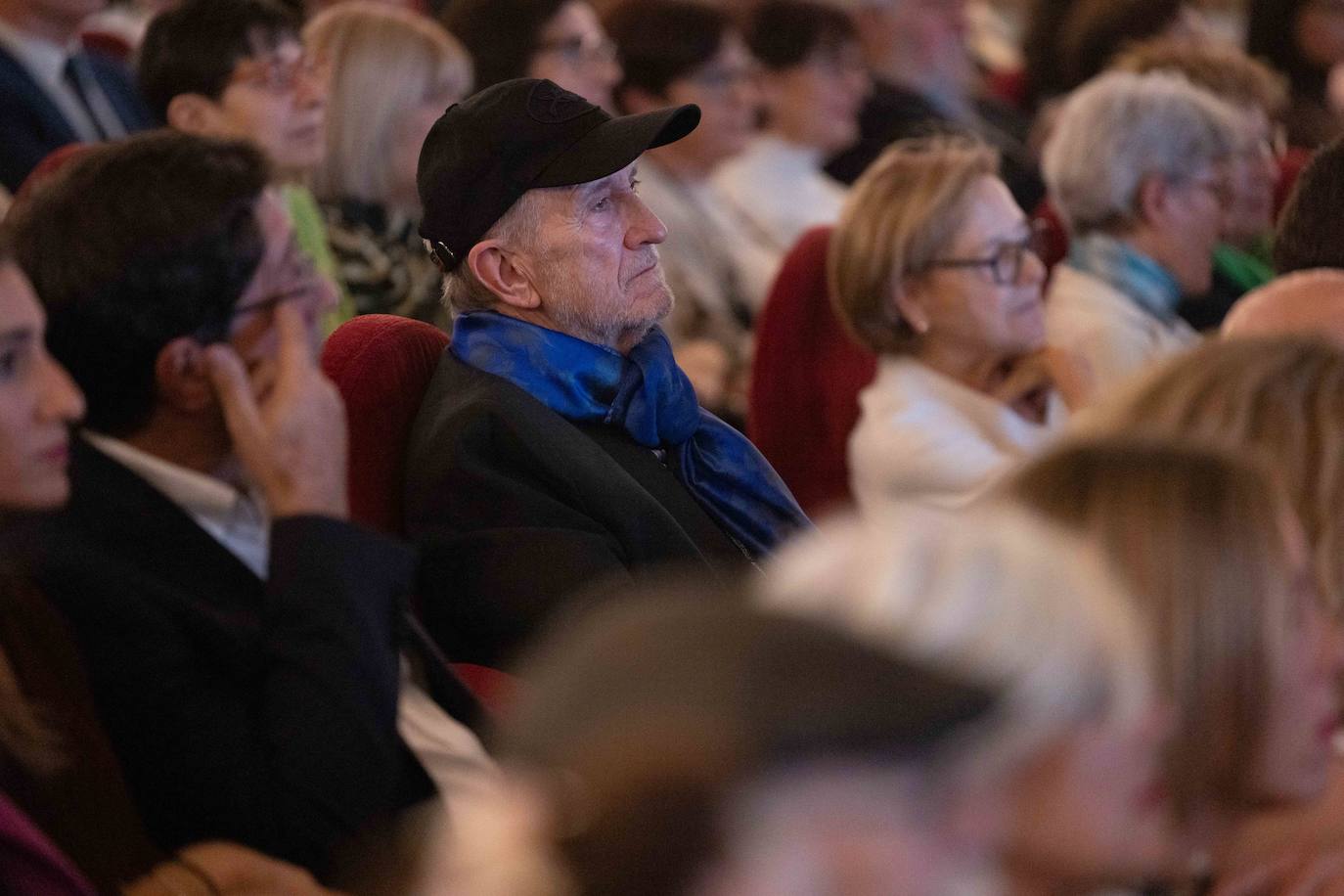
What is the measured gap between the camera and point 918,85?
5.45 metres

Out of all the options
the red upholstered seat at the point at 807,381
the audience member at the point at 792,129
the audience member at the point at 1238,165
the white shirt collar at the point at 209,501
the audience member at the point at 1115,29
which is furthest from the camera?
the audience member at the point at 1115,29

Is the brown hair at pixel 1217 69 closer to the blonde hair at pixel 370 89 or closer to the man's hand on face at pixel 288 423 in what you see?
the blonde hair at pixel 370 89

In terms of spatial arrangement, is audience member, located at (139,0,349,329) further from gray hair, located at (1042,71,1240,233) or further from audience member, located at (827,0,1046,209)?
audience member, located at (827,0,1046,209)

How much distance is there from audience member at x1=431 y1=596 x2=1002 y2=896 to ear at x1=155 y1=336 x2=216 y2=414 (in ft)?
3.51

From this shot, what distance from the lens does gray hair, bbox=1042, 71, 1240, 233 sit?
12.1 feet

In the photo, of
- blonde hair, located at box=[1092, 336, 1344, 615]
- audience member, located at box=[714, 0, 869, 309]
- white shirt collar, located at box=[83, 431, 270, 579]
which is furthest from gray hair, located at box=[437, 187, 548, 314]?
audience member, located at box=[714, 0, 869, 309]

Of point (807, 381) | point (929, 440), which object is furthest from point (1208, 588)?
point (807, 381)

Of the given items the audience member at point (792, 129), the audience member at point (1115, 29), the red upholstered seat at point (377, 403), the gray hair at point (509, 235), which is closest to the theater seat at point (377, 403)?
the red upholstered seat at point (377, 403)

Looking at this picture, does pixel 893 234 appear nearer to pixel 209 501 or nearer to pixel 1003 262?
pixel 1003 262

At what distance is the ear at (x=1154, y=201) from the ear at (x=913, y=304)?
2.79 feet

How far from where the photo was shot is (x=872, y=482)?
2992 mm

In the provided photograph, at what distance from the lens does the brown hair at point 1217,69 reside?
13.7 ft

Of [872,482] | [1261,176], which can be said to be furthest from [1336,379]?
[1261,176]

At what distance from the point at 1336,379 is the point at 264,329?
3.37 feet
